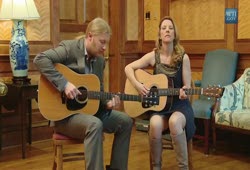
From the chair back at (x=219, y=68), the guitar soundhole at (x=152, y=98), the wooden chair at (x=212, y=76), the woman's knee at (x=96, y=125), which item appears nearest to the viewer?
the woman's knee at (x=96, y=125)

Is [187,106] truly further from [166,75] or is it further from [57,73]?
[57,73]

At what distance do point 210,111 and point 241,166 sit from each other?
575 millimetres

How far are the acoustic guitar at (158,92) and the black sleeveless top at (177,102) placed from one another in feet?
0.10

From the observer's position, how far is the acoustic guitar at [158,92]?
2746 mm

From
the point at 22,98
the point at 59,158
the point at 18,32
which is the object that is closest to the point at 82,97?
the point at 59,158

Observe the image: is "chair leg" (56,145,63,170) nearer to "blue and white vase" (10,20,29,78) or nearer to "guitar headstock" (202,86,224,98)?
"guitar headstock" (202,86,224,98)

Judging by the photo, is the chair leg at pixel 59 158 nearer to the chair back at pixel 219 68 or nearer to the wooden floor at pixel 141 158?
the wooden floor at pixel 141 158

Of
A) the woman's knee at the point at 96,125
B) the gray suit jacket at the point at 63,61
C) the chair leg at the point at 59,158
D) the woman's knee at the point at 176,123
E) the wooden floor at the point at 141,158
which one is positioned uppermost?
the gray suit jacket at the point at 63,61

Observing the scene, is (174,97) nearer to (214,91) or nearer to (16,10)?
(214,91)

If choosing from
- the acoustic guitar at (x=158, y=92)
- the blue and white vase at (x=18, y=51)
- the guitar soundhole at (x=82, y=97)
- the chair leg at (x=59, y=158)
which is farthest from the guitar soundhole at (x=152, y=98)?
the blue and white vase at (x=18, y=51)

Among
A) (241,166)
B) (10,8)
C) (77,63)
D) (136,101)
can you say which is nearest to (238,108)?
(241,166)

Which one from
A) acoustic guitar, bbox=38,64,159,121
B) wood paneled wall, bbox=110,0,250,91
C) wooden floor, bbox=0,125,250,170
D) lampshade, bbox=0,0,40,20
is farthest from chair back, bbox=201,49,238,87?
lampshade, bbox=0,0,40,20

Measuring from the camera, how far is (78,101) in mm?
2488

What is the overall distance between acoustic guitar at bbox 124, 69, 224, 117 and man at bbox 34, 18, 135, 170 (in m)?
0.27
